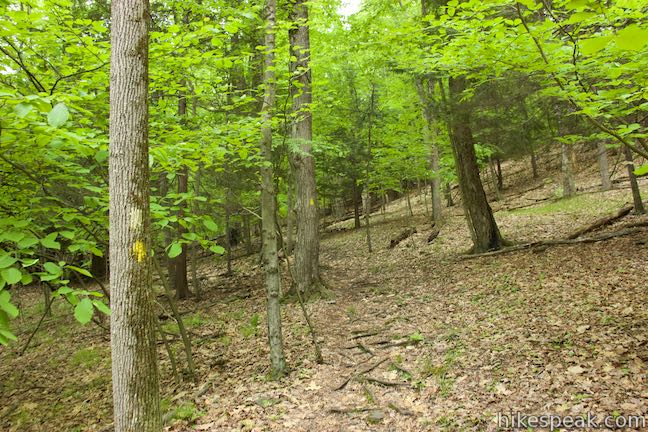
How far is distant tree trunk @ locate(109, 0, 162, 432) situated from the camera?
8.84 feet

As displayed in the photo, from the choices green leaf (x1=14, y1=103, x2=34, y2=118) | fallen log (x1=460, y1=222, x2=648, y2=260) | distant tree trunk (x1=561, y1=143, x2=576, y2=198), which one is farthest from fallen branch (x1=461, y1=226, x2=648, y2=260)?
green leaf (x1=14, y1=103, x2=34, y2=118)

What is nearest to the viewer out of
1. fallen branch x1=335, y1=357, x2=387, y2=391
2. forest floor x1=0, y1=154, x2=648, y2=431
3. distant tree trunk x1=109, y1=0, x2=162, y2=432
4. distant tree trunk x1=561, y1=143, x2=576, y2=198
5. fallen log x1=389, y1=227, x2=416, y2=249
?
distant tree trunk x1=109, y1=0, x2=162, y2=432

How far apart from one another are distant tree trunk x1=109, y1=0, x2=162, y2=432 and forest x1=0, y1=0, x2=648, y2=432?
1 centimetres

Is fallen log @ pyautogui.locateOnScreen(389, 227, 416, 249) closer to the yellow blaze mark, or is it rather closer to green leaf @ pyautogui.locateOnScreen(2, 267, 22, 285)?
the yellow blaze mark

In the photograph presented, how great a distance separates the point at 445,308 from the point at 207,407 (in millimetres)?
4418

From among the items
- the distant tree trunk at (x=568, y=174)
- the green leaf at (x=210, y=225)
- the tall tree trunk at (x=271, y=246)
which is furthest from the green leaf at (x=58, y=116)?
the distant tree trunk at (x=568, y=174)

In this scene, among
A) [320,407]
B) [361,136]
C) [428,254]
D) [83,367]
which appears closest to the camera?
[320,407]

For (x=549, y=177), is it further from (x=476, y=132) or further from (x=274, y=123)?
(x=274, y=123)

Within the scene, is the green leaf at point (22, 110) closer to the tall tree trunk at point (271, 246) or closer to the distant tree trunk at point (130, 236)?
the distant tree trunk at point (130, 236)

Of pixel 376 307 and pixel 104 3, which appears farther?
pixel 104 3

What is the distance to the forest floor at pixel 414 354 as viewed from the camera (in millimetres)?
4121

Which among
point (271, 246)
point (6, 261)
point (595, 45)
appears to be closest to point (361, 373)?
point (271, 246)

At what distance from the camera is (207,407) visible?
5305mm

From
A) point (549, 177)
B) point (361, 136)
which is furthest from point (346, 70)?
point (549, 177)
